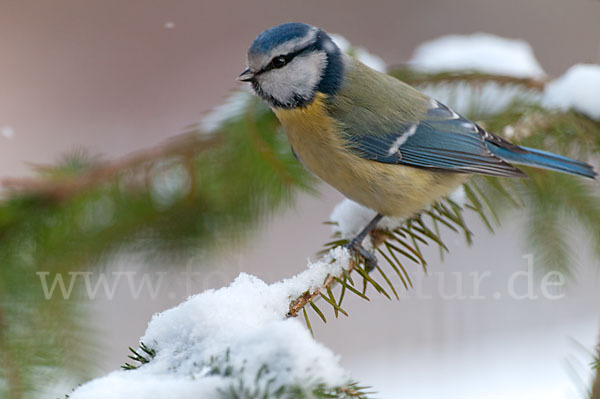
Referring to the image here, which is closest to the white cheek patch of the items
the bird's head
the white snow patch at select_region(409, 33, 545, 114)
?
the bird's head

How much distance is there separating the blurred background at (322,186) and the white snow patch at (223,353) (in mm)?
1419

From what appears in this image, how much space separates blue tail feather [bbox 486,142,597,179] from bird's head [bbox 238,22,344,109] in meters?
0.41

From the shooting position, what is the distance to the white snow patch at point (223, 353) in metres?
0.53

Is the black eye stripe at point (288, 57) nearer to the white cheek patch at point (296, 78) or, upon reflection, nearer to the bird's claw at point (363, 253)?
the white cheek patch at point (296, 78)

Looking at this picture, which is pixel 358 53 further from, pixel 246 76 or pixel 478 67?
pixel 246 76

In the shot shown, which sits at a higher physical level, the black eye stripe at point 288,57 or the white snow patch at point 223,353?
the black eye stripe at point 288,57

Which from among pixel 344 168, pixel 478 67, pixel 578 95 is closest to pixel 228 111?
pixel 344 168

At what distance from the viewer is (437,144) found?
4.46 ft

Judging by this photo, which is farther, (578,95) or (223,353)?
(578,95)

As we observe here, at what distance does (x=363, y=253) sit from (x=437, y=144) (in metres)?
0.40

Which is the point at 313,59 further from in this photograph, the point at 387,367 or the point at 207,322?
the point at 387,367

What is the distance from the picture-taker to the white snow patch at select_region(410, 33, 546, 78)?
1.48m

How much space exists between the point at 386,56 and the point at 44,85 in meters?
1.66

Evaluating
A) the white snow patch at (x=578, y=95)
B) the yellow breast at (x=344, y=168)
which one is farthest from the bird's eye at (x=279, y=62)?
the white snow patch at (x=578, y=95)
